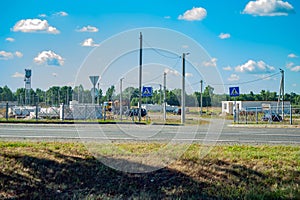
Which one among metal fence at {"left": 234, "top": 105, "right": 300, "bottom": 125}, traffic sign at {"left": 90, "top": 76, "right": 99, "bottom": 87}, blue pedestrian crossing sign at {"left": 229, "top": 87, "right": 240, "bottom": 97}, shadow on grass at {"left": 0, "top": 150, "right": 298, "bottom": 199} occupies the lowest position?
shadow on grass at {"left": 0, "top": 150, "right": 298, "bottom": 199}

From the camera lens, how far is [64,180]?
8.27 metres

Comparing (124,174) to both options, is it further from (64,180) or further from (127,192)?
(64,180)

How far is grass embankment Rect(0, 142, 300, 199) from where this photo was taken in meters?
7.76

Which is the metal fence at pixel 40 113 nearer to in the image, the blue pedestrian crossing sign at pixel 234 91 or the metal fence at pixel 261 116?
the blue pedestrian crossing sign at pixel 234 91

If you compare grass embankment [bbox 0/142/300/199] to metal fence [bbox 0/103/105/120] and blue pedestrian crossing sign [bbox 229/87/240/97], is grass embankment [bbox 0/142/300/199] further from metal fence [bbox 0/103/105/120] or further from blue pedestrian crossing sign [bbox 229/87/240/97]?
blue pedestrian crossing sign [bbox 229/87/240/97]

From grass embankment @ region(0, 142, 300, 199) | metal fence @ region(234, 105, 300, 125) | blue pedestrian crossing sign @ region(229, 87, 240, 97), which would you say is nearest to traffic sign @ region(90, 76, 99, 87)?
grass embankment @ region(0, 142, 300, 199)

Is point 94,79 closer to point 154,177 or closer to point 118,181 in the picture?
point 118,181

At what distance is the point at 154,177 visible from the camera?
27.4ft

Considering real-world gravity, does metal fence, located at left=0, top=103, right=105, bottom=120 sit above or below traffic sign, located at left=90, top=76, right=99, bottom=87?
below

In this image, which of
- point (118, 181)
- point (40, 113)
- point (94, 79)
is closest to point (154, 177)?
point (118, 181)

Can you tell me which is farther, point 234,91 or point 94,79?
point 234,91

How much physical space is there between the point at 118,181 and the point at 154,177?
830mm

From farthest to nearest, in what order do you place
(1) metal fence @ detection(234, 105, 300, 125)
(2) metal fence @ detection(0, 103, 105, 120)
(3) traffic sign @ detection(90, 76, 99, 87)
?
(1) metal fence @ detection(234, 105, 300, 125) < (2) metal fence @ detection(0, 103, 105, 120) < (3) traffic sign @ detection(90, 76, 99, 87)

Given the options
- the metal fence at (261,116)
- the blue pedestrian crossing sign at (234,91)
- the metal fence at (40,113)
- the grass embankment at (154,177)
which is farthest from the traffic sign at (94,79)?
the metal fence at (261,116)
